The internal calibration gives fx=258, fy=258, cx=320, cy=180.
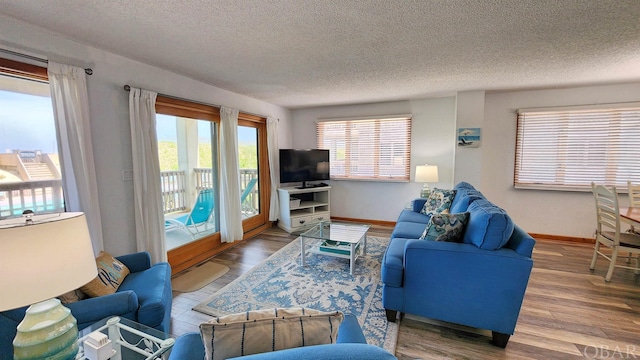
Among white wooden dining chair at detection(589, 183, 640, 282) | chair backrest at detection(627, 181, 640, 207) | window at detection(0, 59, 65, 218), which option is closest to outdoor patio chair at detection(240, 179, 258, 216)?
window at detection(0, 59, 65, 218)

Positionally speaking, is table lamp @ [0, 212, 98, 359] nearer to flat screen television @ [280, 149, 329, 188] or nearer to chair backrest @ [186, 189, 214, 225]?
chair backrest @ [186, 189, 214, 225]

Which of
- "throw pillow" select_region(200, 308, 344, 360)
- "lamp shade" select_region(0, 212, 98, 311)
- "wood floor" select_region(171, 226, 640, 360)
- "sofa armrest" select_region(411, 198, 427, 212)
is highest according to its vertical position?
"lamp shade" select_region(0, 212, 98, 311)

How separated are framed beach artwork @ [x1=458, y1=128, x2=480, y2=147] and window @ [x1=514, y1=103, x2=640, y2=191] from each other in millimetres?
760

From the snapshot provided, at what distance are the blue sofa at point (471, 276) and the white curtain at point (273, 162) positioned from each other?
10.0 ft

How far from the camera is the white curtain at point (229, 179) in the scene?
3.62 metres

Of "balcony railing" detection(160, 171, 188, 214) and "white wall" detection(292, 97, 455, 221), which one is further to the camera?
"white wall" detection(292, 97, 455, 221)

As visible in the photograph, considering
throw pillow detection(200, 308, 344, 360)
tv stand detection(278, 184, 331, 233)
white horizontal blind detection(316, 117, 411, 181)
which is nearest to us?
throw pillow detection(200, 308, 344, 360)

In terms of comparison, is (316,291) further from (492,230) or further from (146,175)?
(146,175)

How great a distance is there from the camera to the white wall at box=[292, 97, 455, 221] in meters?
4.51

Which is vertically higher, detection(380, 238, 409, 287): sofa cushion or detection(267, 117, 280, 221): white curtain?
detection(267, 117, 280, 221): white curtain

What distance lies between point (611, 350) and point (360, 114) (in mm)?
4220

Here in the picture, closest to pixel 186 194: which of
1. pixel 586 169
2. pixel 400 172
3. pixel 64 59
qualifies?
pixel 64 59

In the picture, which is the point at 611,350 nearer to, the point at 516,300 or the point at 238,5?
the point at 516,300

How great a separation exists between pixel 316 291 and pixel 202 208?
2036 millimetres
